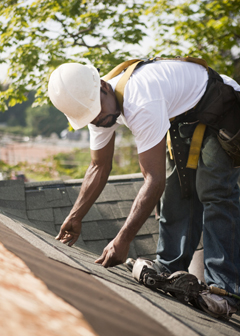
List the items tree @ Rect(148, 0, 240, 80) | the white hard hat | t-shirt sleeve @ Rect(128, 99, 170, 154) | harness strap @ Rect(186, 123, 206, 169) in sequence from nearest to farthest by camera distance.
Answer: t-shirt sleeve @ Rect(128, 99, 170, 154), the white hard hat, harness strap @ Rect(186, 123, 206, 169), tree @ Rect(148, 0, 240, 80)

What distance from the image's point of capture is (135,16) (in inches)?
195

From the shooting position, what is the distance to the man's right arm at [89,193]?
2.25 meters

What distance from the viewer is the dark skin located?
171cm

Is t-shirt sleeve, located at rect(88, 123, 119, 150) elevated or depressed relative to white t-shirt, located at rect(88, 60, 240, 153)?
depressed

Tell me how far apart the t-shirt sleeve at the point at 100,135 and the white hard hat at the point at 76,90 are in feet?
1.04

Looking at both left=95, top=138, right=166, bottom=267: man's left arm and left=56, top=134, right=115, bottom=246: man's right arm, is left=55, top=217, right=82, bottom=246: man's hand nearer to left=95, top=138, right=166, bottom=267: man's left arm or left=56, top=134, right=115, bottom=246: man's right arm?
left=56, top=134, right=115, bottom=246: man's right arm

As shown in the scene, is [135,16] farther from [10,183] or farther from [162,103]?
[162,103]

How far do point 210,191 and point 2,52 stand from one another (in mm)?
3840

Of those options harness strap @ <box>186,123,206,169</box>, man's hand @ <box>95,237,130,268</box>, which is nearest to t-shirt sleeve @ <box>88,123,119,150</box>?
harness strap @ <box>186,123,206,169</box>

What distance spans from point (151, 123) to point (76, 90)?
0.43 meters

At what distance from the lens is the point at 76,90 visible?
70.7 inches

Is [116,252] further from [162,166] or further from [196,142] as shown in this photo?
[196,142]

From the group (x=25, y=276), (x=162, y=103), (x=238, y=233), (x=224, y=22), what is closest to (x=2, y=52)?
(x=224, y=22)

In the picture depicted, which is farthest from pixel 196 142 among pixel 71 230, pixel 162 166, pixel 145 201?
pixel 71 230
